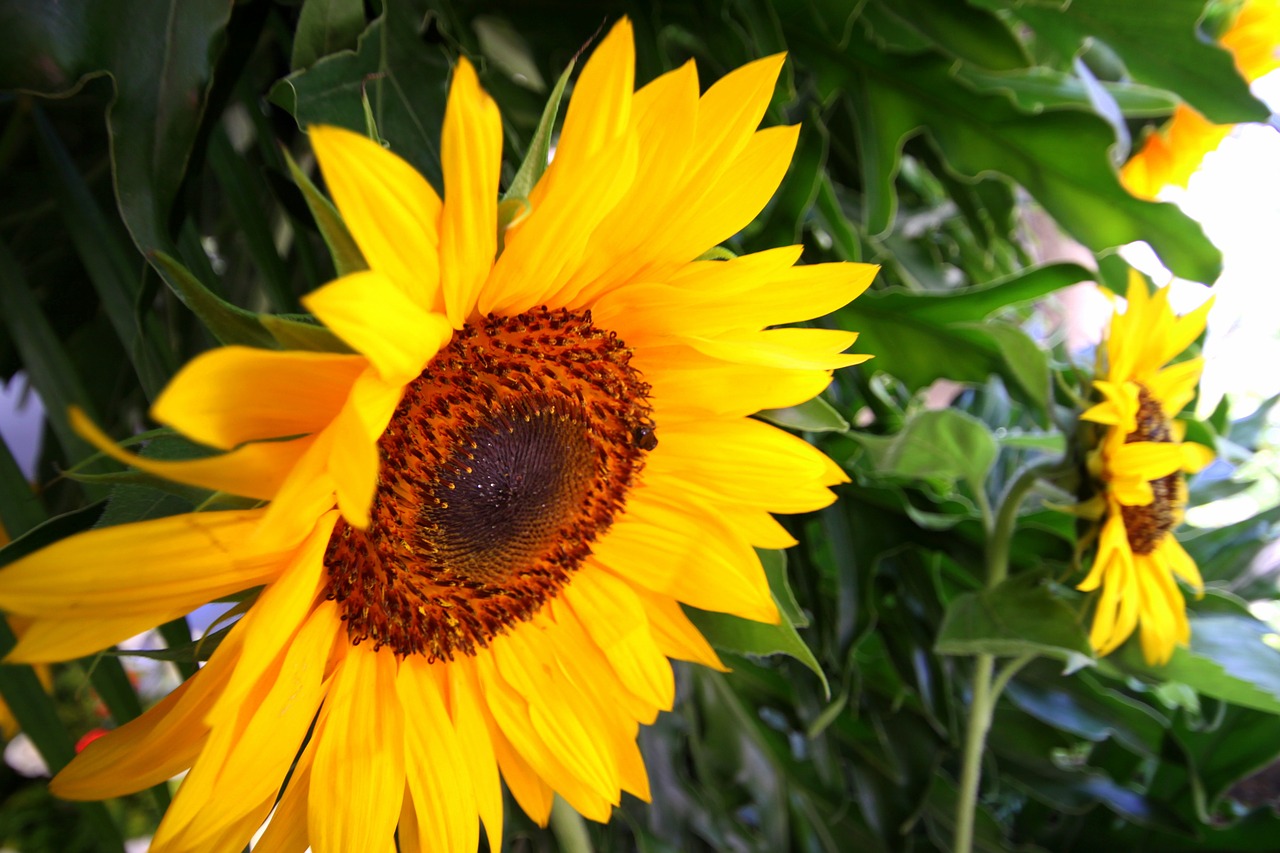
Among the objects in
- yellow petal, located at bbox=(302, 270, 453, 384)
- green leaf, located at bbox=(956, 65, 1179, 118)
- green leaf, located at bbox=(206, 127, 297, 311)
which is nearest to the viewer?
yellow petal, located at bbox=(302, 270, 453, 384)

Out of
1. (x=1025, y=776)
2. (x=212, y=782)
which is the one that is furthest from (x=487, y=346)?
(x=1025, y=776)

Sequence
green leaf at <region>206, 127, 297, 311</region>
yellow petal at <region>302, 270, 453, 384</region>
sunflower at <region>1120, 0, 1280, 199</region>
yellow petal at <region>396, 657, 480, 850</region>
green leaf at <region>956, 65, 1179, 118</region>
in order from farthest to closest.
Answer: sunflower at <region>1120, 0, 1280, 199</region>
green leaf at <region>956, 65, 1179, 118</region>
green leaf at <region>206, 127, 297, 311</region>
yellow petal at <region>396, 657, 480, 850</region>
yellow petal at <region>302, 270, 453, 384</region>

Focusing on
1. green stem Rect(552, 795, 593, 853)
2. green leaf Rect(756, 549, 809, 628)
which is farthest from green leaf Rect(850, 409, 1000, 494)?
green stem Rect(552, 795, 593, 853)

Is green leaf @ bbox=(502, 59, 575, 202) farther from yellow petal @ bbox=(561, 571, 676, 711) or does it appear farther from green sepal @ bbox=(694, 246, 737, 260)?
yellow petal @ bbox=(561, 571, 676, 711)

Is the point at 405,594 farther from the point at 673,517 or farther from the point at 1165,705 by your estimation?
the point at 1165,705

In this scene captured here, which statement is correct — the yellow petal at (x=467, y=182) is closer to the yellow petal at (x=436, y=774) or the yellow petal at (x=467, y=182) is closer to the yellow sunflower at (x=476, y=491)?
the yellow sunflower at (x=476, y=491)

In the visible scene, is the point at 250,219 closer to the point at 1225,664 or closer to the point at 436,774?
the point at 436,774

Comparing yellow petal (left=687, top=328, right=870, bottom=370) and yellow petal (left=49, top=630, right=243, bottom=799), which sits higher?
yellow petal (left=687, top=328, right=870, bottom=370)
